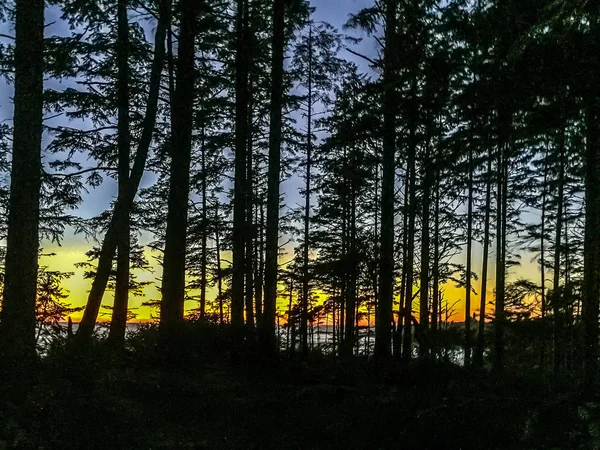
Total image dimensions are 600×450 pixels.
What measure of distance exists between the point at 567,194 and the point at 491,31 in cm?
1892

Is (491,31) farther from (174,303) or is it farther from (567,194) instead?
(567,194)

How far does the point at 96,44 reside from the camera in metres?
11.4

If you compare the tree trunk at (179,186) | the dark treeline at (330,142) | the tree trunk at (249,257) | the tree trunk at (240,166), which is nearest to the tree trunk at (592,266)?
the dark treeline at (330,142)

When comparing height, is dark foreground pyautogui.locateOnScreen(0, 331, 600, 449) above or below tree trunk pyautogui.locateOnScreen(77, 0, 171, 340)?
below

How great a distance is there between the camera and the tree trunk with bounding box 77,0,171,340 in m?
11.0

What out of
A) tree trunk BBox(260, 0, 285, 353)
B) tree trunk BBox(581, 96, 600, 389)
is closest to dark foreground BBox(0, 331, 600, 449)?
tree trunk BBox(581, 96, 600, 389)

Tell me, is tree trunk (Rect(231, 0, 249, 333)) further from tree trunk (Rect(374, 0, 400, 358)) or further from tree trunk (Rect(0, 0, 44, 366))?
tree trunk (Rect(0, 0, 44, 366))

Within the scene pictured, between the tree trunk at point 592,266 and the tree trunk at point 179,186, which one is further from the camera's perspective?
the tree trunk at point 179,186

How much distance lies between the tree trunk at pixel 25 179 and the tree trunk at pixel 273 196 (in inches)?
230

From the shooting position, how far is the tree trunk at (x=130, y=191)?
1097 centimetres

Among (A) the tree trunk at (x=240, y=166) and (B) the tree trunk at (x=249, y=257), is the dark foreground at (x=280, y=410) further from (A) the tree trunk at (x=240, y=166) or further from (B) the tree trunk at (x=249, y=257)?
(B) the tree trunk at (x=249, y=257)

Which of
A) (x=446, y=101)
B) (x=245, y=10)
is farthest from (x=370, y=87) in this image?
(x=245, y=10)

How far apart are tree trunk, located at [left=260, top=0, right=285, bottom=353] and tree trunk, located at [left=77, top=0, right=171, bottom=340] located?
3118mm

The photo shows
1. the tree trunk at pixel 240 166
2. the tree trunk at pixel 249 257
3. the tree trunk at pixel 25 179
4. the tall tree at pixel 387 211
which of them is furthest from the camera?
the tree trunk at pixel 249 257
